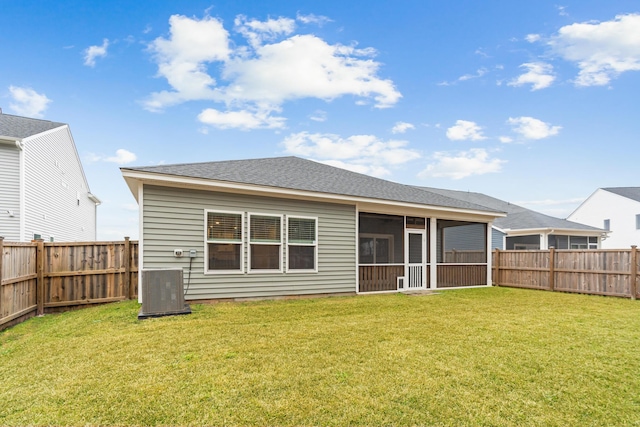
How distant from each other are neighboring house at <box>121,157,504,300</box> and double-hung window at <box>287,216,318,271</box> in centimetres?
3

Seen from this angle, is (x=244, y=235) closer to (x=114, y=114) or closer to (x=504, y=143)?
(x=114, y=114)

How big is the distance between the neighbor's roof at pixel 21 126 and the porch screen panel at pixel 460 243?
14.4m

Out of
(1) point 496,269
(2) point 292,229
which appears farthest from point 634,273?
(2) point 292,229

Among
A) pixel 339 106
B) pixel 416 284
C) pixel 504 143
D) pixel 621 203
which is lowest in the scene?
pixel 416 284

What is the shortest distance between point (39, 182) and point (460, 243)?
1644 centimetres

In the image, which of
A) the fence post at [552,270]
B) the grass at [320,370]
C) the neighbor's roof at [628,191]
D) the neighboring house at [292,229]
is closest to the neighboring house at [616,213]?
the neighbor's roof at [628,191]

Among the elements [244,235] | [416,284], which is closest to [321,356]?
[244,235]

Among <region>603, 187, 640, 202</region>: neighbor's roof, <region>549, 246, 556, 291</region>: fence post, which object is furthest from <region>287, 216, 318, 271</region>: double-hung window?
<region>603, 187, 640, 202</region>: neighbor's roof

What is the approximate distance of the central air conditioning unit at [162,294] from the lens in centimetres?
614

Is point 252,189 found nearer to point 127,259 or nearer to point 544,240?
point 127,259

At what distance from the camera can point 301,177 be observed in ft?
31.6

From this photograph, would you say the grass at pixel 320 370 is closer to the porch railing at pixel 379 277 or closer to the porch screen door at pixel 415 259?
the porch railing at pixel 379 277

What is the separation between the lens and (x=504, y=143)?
15.3 m

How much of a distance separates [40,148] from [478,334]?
1521 centimetres
